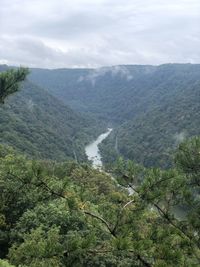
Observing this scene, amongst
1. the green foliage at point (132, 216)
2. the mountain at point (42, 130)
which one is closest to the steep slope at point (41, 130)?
the mountain at point (42, 130)

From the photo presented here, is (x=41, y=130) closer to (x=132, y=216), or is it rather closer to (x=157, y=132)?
(x=157, y=132)

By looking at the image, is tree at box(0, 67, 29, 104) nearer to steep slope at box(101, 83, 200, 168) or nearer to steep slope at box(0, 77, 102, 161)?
steep slope at box(0, 77, 102, 161)

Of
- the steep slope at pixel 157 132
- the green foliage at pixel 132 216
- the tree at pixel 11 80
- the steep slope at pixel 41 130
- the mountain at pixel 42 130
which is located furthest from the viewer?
the steep slope at pixel 157 132

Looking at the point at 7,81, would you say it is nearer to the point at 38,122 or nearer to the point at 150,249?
the point at 150,249

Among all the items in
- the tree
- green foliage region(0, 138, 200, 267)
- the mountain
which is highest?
the tree

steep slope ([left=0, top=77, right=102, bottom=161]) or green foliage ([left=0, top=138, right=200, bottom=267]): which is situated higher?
green foliage ([left=0, top=138, right=200, bottom=267])

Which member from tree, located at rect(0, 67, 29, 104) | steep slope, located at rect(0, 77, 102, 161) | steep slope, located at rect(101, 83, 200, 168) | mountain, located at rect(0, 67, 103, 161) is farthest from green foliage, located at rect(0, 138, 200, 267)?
steep slope, located at rect(101, 83, 200, 168)

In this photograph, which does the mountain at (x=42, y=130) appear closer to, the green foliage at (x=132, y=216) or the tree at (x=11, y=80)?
the tree at (x=11, y=80)

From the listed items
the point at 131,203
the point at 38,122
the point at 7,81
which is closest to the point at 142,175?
the point at 131,203
